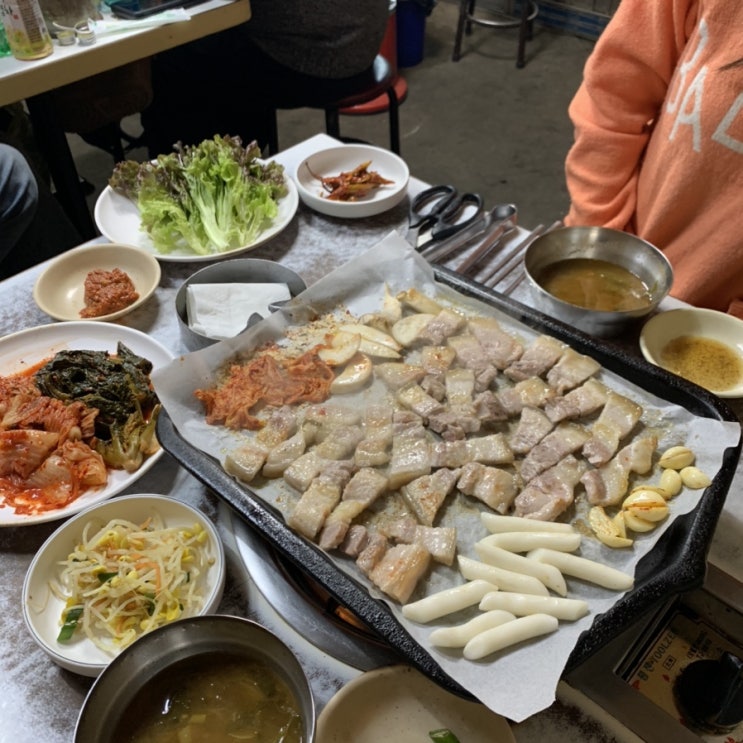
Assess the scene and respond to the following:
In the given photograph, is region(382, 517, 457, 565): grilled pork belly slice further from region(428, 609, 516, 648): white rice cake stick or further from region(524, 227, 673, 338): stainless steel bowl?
region(524, 227, 673, 338): stainless steel bowl

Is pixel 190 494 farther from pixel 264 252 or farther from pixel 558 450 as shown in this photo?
pixel 264 252

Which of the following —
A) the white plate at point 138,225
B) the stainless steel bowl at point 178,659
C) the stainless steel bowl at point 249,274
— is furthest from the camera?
the white plate at point 138,225

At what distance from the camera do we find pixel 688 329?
197cm

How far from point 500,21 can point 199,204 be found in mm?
6867

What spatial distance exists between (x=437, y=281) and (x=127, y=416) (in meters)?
1.04

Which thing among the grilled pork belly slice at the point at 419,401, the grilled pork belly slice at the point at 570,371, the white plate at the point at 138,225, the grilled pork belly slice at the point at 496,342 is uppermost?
the grilled pork belly slice at the point at 570,371

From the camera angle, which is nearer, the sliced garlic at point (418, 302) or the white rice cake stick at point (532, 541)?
the white rice cake stick at point (532, 541)

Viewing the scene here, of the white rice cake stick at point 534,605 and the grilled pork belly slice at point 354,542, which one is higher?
the white rice cake stick at point 534,605

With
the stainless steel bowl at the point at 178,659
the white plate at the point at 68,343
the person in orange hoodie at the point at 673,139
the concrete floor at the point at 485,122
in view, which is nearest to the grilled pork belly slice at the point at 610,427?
the person in orange hoodie at the point at 673,139

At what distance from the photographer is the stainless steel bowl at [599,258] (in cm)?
195

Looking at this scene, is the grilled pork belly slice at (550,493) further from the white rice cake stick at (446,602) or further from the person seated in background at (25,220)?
the person seated in background at (25,220)

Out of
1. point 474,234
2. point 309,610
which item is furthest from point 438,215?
point 309,610

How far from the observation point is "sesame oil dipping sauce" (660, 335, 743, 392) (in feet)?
6.05

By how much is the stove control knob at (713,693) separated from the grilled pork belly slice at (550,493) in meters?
0.47
